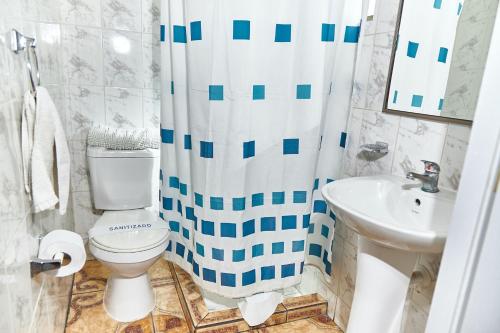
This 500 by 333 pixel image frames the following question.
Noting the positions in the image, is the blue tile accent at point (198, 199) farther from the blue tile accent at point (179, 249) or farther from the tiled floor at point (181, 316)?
the tiled floor at point (181, 316)

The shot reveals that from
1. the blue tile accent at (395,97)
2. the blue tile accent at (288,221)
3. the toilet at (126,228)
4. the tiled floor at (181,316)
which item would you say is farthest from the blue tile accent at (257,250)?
Result: the blue tile accent at (395,97)

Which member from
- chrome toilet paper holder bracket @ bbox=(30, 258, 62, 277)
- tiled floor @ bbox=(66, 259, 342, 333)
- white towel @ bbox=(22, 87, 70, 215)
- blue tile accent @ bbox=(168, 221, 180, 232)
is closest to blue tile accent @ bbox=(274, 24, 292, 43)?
white towel @ bbox=(22, 87, 70, 215)

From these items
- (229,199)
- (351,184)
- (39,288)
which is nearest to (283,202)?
(229,199)

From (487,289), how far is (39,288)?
1220 millimetres

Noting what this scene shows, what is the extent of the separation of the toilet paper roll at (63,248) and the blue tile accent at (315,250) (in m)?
1.15

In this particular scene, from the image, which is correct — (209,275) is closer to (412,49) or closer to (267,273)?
(267,273)

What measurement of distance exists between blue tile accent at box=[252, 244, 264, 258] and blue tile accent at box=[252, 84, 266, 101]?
2.29 ft

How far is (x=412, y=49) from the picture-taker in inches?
53.1

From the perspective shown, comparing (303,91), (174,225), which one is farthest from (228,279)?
(303,91)

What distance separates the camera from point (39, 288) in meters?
1.09

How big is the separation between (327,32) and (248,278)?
120 centimetres

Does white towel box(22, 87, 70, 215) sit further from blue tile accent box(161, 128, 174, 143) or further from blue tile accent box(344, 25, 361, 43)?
blue tile accent box(344, 25, 361, 43)

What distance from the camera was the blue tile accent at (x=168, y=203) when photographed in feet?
5.77

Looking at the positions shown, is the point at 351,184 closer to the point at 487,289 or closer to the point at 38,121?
the point at 487,289
